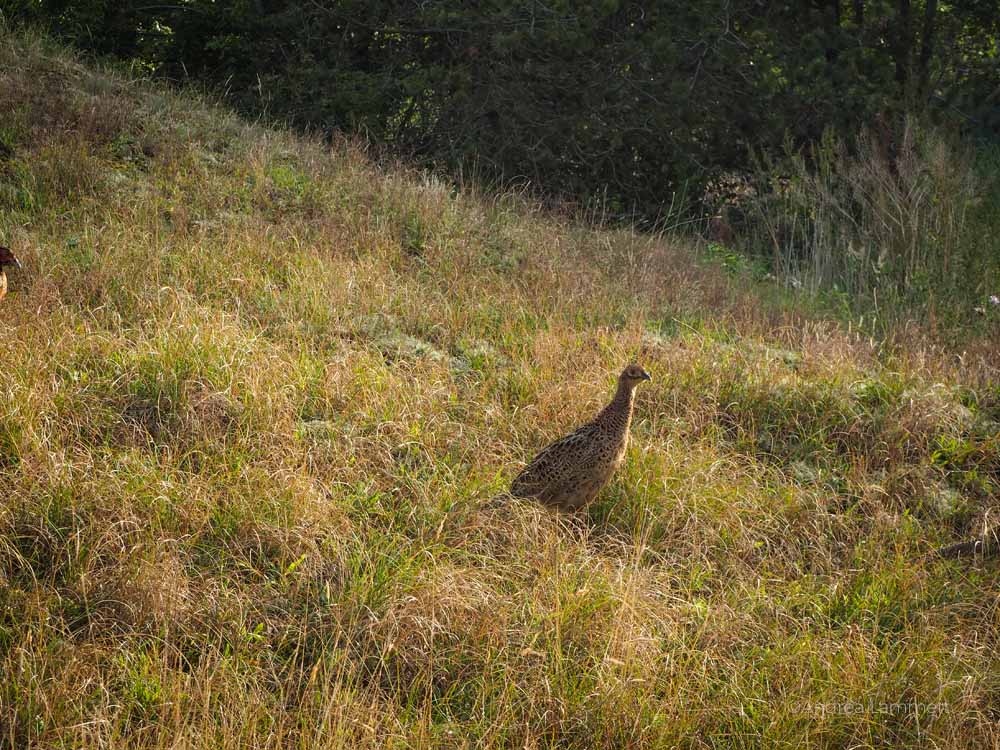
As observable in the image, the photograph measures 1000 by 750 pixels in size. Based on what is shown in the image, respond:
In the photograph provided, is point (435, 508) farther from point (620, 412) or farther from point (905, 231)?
point (905, 231)

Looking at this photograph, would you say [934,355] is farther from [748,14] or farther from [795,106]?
[748,14]

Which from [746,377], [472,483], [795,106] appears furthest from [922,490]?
[795,106]

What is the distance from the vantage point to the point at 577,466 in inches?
186

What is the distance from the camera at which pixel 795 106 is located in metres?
11.8

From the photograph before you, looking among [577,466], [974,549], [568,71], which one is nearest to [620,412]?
[577,466]

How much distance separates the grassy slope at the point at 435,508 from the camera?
3.56 meters

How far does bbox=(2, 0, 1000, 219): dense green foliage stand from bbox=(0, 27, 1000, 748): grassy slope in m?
4.45

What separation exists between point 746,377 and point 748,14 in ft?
24.8

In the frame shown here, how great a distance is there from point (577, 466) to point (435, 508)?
28.4 inches

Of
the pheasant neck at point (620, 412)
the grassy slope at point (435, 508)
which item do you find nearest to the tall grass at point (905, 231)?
the grassy slope at point (435, 508)

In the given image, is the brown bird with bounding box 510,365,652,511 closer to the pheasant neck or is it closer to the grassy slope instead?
the pheasant neck

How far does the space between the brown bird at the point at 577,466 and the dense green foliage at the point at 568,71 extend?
287 inches

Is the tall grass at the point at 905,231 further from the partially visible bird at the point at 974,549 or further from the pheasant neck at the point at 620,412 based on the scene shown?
the pheasant neck at the point at 620,412

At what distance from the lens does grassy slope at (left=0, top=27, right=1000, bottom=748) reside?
11.7ft
